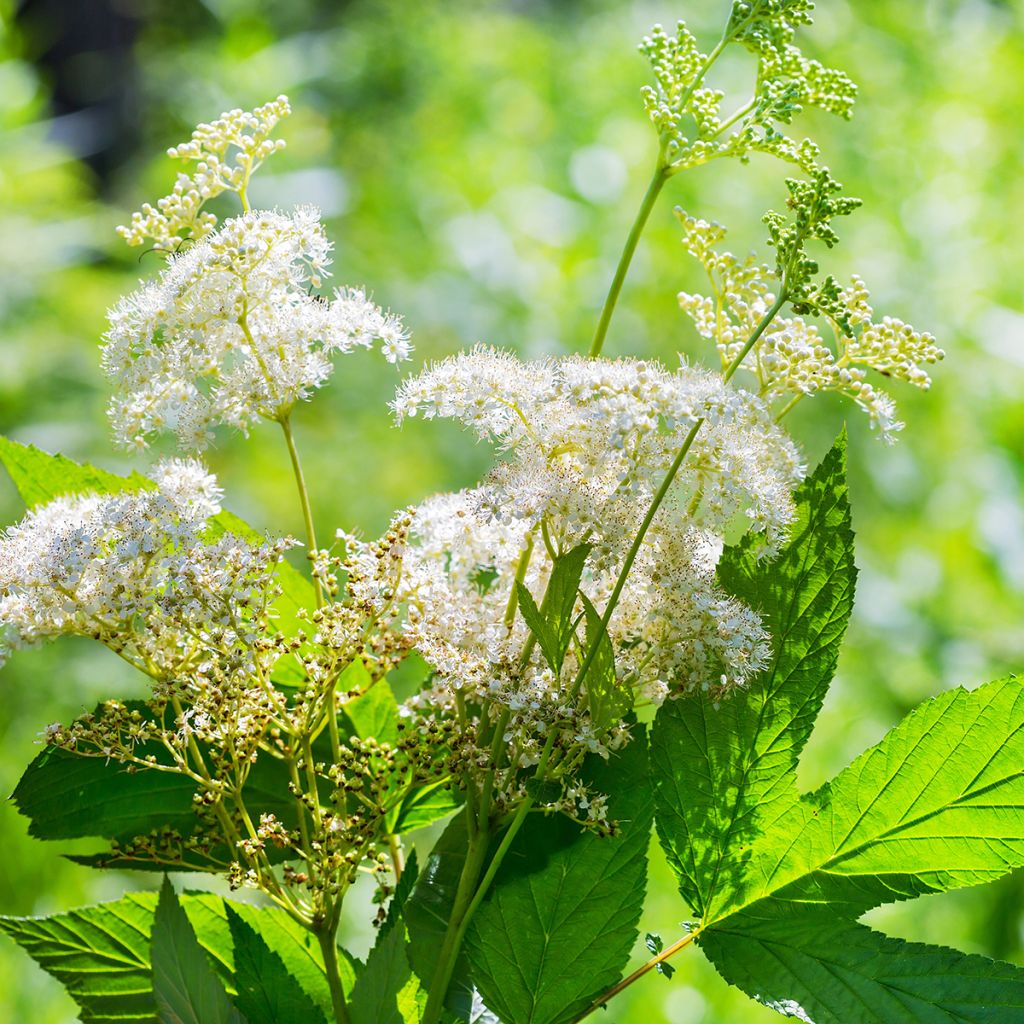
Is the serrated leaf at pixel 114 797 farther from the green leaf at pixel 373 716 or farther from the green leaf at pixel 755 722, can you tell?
the green leaf at pixel 755 722

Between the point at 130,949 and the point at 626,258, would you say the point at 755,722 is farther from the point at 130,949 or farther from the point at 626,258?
the point at 130,949

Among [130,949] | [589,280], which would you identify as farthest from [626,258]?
[589,280]

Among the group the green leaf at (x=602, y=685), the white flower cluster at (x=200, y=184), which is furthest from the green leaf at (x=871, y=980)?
the white flower cluster at (x=200, y=184)

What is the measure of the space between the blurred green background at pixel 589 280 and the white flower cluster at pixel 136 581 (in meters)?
1.31

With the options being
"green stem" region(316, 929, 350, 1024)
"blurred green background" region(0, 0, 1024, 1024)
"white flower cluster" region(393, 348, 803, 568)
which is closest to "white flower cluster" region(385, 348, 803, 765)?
"white flower cluster" region(393, 348, 803, 568)

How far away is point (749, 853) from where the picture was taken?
53 centimetres

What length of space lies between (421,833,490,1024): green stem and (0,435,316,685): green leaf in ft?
0.49

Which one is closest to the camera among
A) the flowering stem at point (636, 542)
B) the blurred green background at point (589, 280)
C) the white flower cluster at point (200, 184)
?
the flowering stem at point (636, 542)

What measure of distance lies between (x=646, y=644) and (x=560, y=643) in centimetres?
6

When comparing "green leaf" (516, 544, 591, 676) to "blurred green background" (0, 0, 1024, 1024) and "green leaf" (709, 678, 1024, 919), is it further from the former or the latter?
"blurred green background" (0, 0, 1024, 1024)

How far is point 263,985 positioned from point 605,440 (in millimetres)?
284

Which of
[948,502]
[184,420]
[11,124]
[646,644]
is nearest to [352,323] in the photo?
[184,420]

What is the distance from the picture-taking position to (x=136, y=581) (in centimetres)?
49

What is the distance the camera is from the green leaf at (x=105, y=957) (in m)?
0.57
